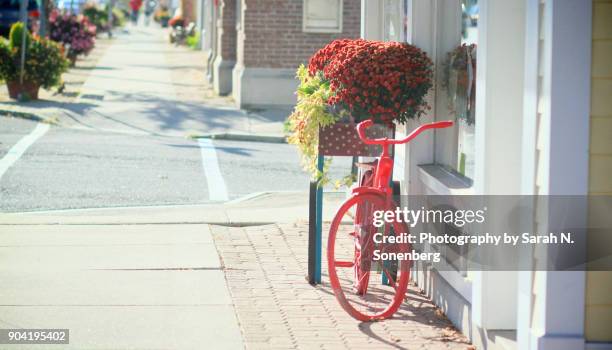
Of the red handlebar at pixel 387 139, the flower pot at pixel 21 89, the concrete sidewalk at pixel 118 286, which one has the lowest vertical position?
the concrete sidewalk at pixel 118 286

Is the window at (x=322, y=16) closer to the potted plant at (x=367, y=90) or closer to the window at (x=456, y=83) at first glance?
the window at (x=456, y=83)

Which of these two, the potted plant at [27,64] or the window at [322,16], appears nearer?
the potted plant at [27,64]

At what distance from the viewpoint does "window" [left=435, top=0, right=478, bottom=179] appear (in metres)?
7.04

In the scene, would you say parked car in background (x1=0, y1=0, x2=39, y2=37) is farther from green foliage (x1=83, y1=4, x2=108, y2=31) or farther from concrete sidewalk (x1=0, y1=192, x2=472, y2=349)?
concrete sidewalk (x1=0, y1=192, x2=472, y2=349)

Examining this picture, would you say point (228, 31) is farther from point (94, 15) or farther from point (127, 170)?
point (94, 15)

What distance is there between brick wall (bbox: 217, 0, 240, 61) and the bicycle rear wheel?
59.0 ft

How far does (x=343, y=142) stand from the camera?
24.0 ft

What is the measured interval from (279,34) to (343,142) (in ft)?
48.7

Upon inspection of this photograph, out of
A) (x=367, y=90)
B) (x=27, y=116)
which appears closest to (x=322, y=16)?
(x=27, y=116)

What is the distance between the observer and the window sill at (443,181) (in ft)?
21.9

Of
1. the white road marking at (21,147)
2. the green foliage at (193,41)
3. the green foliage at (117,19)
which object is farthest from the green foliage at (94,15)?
the white road marking at (21,147)

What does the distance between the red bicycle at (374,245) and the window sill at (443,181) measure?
36 cm

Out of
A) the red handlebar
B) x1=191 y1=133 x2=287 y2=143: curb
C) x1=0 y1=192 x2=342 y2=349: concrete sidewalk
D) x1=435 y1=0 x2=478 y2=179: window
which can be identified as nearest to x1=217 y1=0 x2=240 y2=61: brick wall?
x1=191 y1=133 x2=287 y2=143: curb

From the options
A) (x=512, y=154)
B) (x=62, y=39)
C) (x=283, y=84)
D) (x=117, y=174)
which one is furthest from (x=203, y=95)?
(x=512, y=154)
